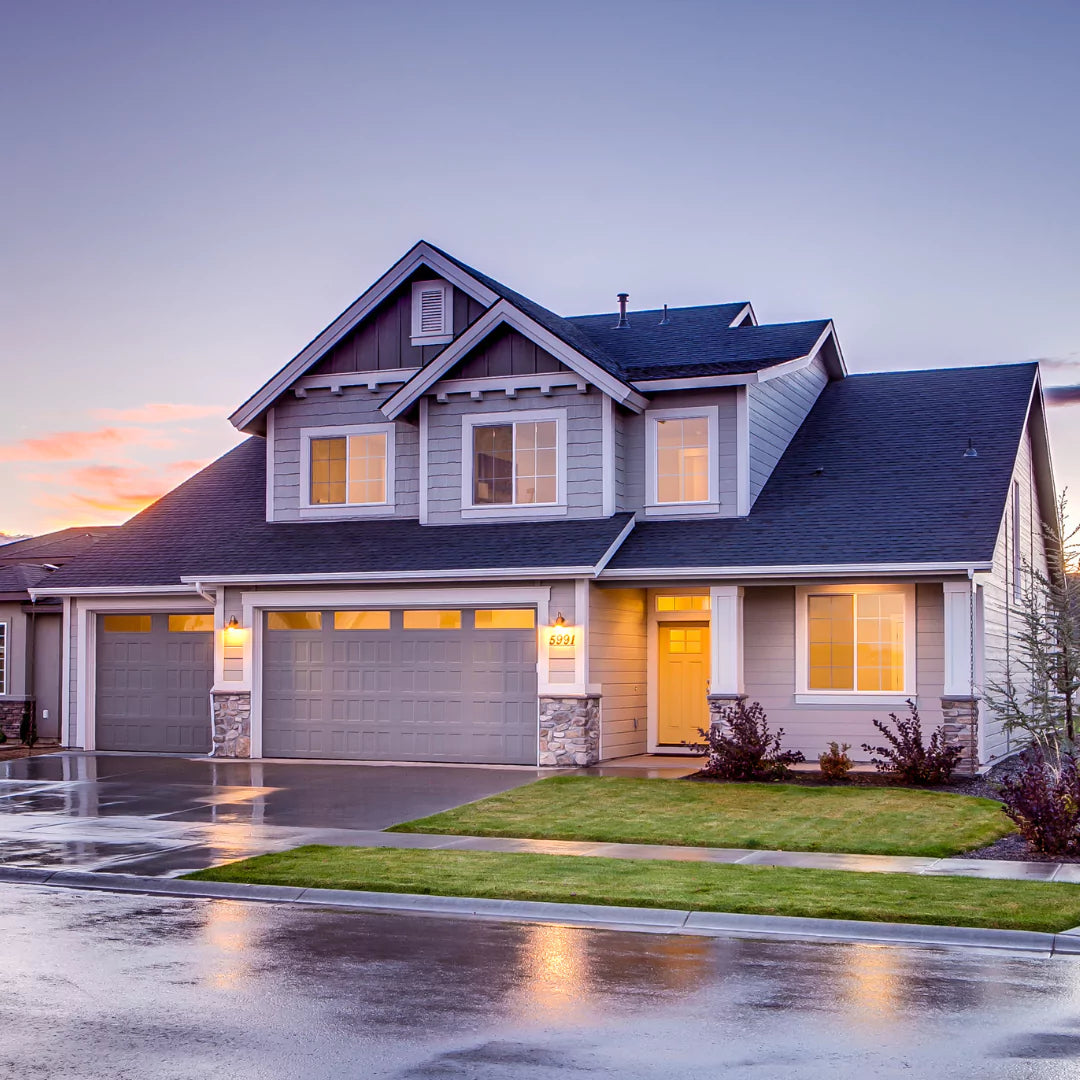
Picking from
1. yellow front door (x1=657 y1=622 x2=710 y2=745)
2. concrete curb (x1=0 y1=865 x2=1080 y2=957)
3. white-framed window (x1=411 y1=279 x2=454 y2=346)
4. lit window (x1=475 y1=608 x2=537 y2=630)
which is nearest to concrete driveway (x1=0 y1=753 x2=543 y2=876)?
concrete curb (x1=0 y1=865 x2=1080 y2=957)

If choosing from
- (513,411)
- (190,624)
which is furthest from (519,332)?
(190,624)

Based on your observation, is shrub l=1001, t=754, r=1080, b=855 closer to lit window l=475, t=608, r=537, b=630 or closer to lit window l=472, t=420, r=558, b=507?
lit window l=475, t=608, r=537, b=630

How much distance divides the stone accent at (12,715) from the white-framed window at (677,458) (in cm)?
1440

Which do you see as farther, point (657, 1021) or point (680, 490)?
point (680, 490)

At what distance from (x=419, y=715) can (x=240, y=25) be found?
11.4m

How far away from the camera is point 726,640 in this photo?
68.5 feet

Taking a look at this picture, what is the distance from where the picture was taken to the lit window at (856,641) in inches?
823

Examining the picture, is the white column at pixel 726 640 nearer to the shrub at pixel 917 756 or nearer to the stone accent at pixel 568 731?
the stone accent at pixel 568 731

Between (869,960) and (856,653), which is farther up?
(856,653)

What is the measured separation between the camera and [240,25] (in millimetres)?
20281

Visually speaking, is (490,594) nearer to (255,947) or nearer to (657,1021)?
(255,947)

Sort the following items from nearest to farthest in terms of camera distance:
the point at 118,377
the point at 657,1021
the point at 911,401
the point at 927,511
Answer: the point at 657,1021, the point at 927,511, the point at 911,401, the point at 118,377

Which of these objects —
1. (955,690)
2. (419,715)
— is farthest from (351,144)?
(955,690)

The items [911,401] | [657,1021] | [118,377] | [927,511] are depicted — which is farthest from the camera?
[118,377]
